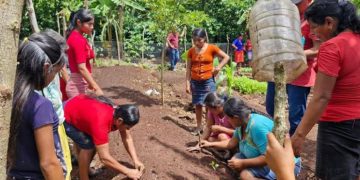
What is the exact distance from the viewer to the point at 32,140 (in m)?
1.93

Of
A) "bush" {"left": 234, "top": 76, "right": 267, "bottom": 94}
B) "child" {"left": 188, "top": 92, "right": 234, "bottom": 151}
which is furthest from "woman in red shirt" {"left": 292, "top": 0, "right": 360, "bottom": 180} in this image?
"bush" {"left": 234, "top": 76, "right": 267, "bottom": 94}

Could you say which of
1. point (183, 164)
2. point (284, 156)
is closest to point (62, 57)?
point (284, 156)

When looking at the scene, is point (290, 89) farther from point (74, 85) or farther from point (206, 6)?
point (206, 6)

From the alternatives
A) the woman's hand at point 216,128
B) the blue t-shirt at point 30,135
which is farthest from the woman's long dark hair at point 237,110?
the blue t-shirt at point 30,135

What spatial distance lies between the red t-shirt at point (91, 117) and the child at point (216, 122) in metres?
1.52

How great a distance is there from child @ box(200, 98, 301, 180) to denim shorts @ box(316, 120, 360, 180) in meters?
0.88

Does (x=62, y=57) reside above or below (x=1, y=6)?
below

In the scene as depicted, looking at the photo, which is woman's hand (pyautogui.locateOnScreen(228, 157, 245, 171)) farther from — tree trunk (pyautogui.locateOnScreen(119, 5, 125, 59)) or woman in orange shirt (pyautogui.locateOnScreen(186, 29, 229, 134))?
tree trunk (pyautogui.locateOnScreen(119, 5, 125, 59))

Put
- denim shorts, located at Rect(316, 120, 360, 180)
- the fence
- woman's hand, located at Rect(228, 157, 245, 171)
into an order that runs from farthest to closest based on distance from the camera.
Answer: the fence < woman's hand, located at Rect(228, 157, 245, 171) < denim shorts, located at Rect(316, 120, 360, 180)

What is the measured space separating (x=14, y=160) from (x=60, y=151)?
0.39m

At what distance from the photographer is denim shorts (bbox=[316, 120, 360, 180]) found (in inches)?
107

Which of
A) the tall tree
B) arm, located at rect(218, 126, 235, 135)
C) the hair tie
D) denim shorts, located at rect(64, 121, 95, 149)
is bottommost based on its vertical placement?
arm, located at rect(218, 126, 235, 135)

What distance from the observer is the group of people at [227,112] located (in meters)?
1.87

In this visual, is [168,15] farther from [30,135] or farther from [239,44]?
[239,44]
